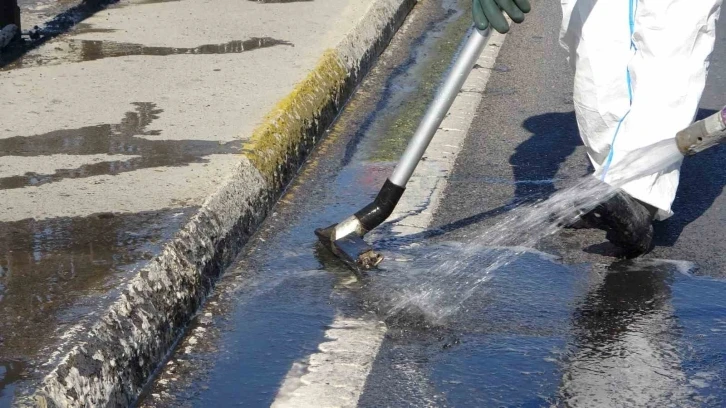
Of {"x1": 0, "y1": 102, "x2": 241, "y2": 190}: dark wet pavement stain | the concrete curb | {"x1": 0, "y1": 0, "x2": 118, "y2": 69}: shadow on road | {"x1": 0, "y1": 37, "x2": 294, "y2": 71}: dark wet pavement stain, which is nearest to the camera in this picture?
the concrete curb

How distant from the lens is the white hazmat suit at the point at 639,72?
3.30 metres

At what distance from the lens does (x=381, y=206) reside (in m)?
3.38

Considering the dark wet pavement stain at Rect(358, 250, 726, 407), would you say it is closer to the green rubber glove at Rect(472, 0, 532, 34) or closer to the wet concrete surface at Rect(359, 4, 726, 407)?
the wet concrete surface at Rect(359, 4, 726, 407)

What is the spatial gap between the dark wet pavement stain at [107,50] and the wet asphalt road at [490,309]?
904 millimetres

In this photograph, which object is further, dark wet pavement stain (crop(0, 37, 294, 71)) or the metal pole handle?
dark wet pavement stain (crop(0, 37, 294, 71))

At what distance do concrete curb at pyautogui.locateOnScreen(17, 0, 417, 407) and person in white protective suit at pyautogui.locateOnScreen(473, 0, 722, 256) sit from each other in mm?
918

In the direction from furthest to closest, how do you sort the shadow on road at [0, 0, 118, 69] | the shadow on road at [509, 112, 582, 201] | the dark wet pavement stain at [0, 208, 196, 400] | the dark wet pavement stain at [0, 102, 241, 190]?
1. the shadow on road at [0, 0, 118, 69]
2. the shadow on road at [509, 112, 582, 201]
3. the dark wet pavement stain at [0, 102, 241, 190]
4. the dark wet pavement stain at [0, 208, 196, 400]

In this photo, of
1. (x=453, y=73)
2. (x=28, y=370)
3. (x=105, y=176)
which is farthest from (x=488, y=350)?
(x=105, y=176)

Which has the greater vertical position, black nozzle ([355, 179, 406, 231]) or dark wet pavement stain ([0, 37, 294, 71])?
black nozzle ([355, 179, 406, 231])

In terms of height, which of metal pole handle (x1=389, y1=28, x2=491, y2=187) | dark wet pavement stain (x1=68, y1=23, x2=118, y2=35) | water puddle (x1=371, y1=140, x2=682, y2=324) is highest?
A: metal pole handle (x1=389, y1=28, x2=491, y2=187)

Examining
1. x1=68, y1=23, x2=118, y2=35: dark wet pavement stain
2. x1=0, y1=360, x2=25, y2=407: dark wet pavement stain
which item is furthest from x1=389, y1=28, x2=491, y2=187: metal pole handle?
x1=68, y1=23, x2=118, y2=35: dark wet pavement stain

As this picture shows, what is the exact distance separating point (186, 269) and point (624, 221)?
1.23 m

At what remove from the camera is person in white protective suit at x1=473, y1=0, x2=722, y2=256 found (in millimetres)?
3287

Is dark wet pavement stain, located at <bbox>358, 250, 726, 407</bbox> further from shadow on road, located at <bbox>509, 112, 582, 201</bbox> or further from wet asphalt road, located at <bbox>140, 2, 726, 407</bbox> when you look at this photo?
shadow on road, located at <bbox>509, 112, 582, 201</bbox>
